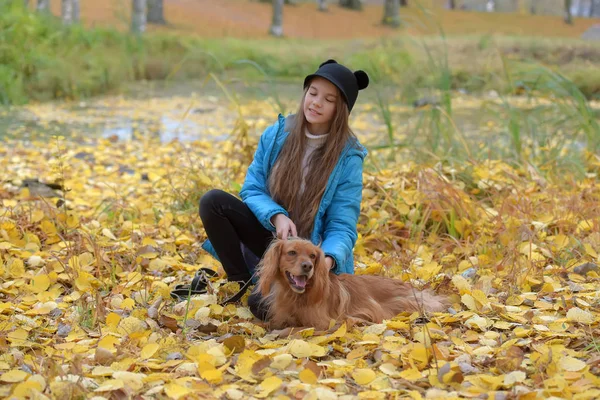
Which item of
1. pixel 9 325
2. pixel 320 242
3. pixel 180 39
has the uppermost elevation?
pixel 180 39

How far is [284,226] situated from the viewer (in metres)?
2.94

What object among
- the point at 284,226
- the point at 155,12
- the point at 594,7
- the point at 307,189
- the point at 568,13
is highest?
the point at 594,7

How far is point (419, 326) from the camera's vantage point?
282cm

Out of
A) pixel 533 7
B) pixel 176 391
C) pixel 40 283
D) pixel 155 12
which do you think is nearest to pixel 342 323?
pixel 176 391

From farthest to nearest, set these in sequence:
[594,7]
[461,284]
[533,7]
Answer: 1. [594,7]
2. [533,7]
3. [461,284]

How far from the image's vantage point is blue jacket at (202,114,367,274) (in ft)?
9.95

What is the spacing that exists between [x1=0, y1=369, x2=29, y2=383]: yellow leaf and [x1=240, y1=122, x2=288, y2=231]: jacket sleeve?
112 cm

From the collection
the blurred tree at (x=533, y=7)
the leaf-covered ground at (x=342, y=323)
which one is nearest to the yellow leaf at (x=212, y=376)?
the leaf-covered ground at (x=342, y=323)

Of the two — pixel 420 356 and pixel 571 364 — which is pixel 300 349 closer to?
pixel 420 356

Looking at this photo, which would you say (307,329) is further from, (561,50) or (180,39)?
(561,50)

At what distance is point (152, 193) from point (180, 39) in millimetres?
11900

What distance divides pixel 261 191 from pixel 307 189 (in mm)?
207

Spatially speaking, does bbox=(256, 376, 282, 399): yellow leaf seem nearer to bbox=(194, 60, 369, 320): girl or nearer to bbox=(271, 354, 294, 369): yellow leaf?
bbox=(271, 354, 294, 369): yellow leaf

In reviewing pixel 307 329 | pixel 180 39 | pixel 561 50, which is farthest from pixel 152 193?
pixel 561 50
